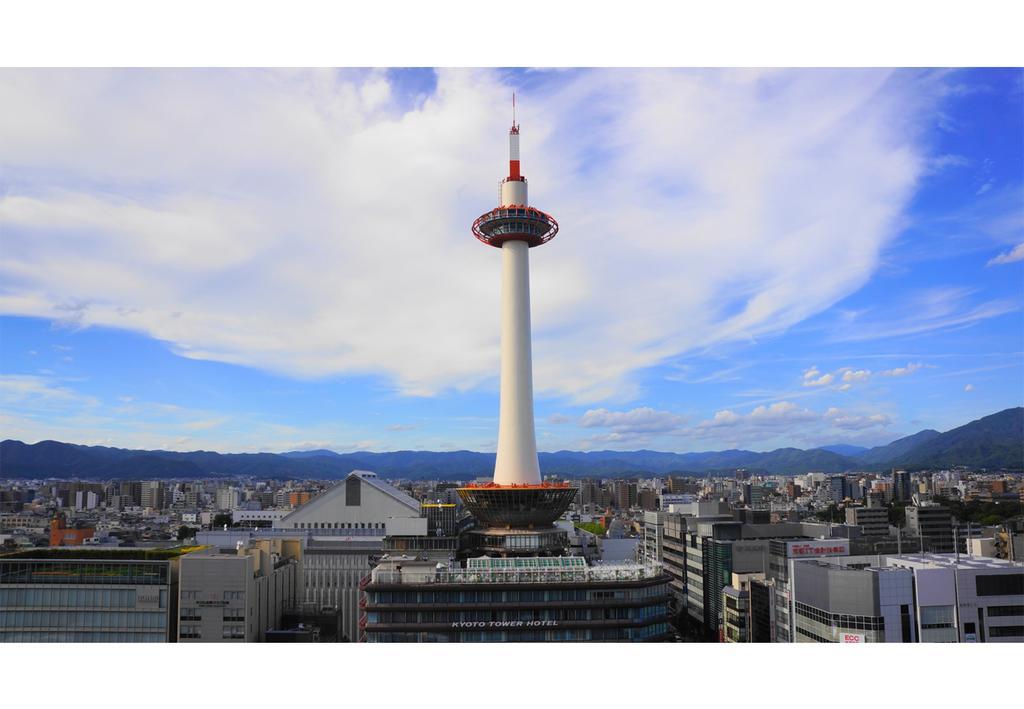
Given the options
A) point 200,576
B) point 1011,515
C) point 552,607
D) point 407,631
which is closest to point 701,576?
point 552,607

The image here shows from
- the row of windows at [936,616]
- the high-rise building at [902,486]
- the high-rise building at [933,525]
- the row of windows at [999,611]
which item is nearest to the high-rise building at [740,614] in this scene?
the row of windows at [936,616]

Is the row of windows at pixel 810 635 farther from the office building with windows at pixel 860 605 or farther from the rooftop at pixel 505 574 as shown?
the rooftop at pixel 505 574

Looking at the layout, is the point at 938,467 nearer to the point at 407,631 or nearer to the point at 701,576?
the point at 701,576

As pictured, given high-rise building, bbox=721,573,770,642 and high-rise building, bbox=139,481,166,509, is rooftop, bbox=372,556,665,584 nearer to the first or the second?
high-rise building, bbox=721,573,770,642

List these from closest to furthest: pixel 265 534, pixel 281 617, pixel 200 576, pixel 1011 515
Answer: pixel 200 576 < pixel 281 617 < pixel 265 534 < pixel 1011 515

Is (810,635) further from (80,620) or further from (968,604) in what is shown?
(80,620)

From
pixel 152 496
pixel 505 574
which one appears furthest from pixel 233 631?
pixel 152 496

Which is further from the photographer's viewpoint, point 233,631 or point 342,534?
point 342,534
